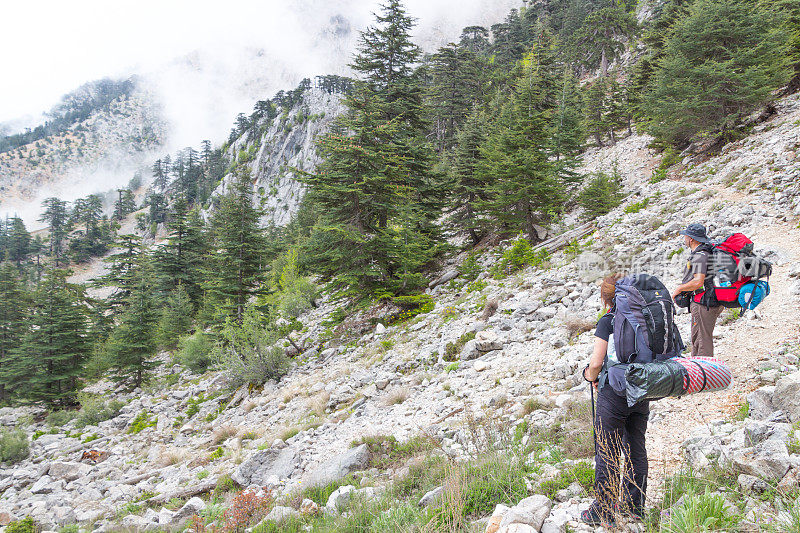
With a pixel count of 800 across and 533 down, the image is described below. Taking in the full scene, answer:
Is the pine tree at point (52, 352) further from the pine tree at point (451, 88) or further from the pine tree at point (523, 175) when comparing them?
the pine tree at point (451, 88)

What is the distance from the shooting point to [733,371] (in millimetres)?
4602

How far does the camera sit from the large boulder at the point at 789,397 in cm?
318

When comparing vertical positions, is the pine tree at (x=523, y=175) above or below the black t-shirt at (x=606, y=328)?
above

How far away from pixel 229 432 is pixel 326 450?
16.3ft

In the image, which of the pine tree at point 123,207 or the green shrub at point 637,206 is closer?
the green shrub at point 637,206

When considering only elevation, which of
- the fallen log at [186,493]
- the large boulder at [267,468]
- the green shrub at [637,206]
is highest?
the green shrub at [637,206]

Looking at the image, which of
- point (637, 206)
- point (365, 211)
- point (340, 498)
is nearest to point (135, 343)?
point (365, 211)

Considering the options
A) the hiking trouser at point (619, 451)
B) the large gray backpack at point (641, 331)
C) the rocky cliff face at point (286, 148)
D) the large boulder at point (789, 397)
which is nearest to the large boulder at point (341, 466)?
the hiking trouser at point (619, 451)

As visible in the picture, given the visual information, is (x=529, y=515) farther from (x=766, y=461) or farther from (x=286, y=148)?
(x=286, y=148)

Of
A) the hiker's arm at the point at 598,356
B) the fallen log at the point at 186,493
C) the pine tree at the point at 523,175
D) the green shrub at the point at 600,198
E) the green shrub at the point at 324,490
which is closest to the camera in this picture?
the hiker's arm at the point at 598,356

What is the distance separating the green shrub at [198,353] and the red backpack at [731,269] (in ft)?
68.6

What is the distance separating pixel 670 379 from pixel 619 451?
80 centimetres

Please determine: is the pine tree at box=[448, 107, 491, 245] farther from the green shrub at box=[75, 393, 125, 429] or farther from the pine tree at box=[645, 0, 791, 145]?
the green shrub at box=[75, 393, 125, 429]

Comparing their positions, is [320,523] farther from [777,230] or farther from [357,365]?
[777,230]
